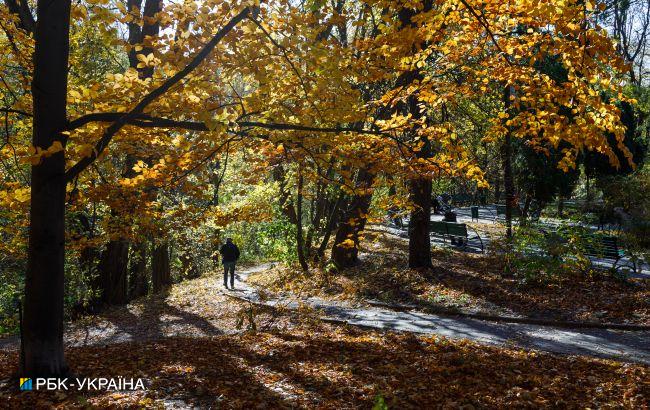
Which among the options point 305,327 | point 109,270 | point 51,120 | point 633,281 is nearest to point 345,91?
point 51,120

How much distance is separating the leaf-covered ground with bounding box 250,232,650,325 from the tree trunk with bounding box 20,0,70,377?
286 inches

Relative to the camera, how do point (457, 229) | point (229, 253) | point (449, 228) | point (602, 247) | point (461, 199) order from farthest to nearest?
1. point (461, 199)
2. point (229, 253)
3. point (449, 228)
4. point (457, 229)
5. point (602, 247)

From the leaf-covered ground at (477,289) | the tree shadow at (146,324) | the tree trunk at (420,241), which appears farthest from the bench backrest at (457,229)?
the tree shadow at (146,324)

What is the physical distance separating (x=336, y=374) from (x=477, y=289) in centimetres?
600

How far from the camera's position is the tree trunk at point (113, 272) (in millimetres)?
14016

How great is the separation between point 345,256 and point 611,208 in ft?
37.1

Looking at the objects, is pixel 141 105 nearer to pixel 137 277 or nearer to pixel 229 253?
pixel 229 253

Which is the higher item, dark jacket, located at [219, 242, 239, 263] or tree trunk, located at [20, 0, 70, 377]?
tree trunk, located at [20, 0, 70, 377]

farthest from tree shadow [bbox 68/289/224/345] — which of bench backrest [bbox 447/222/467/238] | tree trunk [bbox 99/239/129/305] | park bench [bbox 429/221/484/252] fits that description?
bench backrest [bbox 447/222/467/238]

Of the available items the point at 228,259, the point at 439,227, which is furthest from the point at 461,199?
the point at 228,259

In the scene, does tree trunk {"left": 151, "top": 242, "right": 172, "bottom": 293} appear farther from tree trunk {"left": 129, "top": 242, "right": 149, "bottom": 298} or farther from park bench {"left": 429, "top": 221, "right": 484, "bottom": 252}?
park bench {"left": 429, "top": 221, "right": 484, "bottom": 252}

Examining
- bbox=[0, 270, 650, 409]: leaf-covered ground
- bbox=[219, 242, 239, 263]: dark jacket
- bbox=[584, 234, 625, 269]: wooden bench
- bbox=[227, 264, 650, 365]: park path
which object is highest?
bbox=[584, 234, 625, 269]: wooden bench

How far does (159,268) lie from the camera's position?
1950 centimetres

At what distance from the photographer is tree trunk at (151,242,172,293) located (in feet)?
62.6
